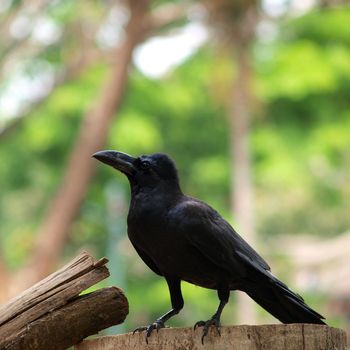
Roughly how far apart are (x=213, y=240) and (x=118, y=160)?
62cm

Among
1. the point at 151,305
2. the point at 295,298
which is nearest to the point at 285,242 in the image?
the point at 151,305

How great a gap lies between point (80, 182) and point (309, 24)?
17.0ft

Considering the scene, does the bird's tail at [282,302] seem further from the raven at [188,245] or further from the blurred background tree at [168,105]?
the blurred background tree at [168,105]

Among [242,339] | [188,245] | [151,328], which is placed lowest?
[242,339]

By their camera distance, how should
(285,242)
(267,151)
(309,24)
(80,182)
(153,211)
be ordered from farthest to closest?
(285,242) < (267,151) < (309,24) < (80,182) < (153,211)

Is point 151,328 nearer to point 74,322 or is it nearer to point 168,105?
point 74,322

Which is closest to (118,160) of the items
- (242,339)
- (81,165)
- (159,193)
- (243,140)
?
(159,193)

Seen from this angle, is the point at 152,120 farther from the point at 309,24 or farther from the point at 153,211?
the point at 153,211

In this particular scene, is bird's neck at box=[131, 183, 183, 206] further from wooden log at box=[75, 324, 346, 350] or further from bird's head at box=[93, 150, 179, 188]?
wooden log at box=[75, 324, 346, 350]

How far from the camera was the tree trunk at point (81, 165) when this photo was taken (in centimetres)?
1450

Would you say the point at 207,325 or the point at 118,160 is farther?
the point at 118,160

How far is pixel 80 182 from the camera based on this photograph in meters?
14.9

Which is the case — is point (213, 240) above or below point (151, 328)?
above

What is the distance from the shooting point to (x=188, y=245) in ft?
14.6
